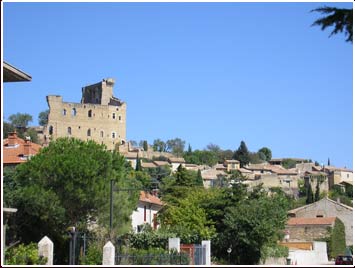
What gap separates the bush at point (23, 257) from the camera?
1049 inches

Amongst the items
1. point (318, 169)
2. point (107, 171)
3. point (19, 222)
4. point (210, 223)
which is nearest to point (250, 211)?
point (210, 223)

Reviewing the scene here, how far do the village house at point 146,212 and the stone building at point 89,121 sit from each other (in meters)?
96.2

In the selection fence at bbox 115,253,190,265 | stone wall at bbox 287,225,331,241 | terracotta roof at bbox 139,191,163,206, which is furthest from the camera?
stone wall at bbox 287,225,331,241

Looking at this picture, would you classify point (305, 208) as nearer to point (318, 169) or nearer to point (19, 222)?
point (19, 222)

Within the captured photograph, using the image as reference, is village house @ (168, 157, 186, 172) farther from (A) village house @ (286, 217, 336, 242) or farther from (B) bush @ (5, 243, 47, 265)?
(B) bush @ (5, 243, 47, 265)

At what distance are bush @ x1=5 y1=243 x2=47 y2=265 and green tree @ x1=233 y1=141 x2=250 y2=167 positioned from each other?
161 metres

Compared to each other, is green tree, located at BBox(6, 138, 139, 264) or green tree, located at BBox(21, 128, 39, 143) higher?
green tree, located at BBox(21, 128, 39, 143)

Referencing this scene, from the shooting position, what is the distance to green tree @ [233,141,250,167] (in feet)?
621

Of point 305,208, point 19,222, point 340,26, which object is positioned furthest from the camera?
point 305,208

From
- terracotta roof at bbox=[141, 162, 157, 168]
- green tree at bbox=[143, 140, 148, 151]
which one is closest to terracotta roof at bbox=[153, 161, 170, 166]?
terracotta roof at bbox=[141, 162, 157, 168]

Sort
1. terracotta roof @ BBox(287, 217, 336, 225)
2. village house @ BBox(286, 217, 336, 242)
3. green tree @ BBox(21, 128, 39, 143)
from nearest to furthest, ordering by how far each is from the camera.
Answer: village house @ BBox(286, 217, 336, 242), terracotta roof @ BBox(287, 217, 336, 225), green tree @ BBox(21, 128, 39, 143)

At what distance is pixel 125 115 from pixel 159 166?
45.5ft

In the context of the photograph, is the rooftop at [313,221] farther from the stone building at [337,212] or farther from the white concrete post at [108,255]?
the white concrete post at [108,255]

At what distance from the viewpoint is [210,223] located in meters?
49.9
